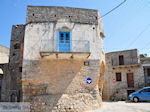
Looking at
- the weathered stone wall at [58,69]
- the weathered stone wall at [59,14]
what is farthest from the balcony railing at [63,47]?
the weathered stone wall at [59,14]

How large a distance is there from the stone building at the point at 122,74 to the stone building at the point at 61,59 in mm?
9860

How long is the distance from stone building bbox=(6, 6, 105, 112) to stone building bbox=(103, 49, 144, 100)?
9.86 m

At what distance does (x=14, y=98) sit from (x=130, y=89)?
555 inches

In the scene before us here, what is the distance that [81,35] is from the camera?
9.49 meters

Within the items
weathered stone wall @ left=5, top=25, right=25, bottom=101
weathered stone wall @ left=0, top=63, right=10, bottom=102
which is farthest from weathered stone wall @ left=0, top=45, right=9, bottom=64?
weathered stone wall @ left=5, top=25, right=25, bottom=101

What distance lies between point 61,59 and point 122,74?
488 inches

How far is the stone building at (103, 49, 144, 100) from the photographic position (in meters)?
17.2

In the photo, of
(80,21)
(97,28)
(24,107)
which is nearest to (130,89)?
(97,28)

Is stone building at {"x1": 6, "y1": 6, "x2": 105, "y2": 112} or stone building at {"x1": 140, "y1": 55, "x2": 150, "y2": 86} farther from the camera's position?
stone building at {"x1": 140, "y1": 55, "x2": 150, "y2": 86}

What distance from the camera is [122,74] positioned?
1828cm

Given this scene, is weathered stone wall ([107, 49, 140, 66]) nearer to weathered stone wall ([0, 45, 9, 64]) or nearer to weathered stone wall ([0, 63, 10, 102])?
weathered stone wall ([0, 63, 10, 102])

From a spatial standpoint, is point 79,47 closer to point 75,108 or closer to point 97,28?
point 97,28

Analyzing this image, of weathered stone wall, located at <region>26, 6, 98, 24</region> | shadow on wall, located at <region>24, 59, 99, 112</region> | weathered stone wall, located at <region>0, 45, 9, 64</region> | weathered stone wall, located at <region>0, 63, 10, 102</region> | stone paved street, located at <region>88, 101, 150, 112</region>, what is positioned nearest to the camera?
shadow on wall, located at <region>24, 59, 99, 112</region>

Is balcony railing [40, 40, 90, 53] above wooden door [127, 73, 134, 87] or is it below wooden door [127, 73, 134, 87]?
above
